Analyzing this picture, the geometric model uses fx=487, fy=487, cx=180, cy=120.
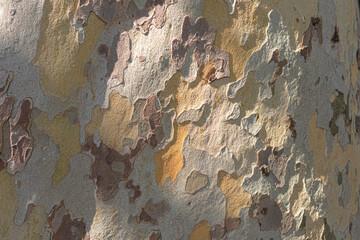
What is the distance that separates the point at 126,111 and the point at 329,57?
1.84ft

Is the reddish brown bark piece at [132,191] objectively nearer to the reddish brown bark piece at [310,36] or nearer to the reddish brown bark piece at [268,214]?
the reddish brown bark piece at [268,214]

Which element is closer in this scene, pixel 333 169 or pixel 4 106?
pixel 4 106

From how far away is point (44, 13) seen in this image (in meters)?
1.17

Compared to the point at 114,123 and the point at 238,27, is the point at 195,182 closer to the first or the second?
the point at 114,123

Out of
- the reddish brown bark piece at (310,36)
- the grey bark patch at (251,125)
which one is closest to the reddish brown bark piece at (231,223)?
the grey bark patch at (251,125)

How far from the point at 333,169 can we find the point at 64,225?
0.71 meters

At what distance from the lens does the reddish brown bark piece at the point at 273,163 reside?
3.97ft

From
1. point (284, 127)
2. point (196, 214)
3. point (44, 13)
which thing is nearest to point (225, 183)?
point (196, 214)

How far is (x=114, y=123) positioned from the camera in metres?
1.19

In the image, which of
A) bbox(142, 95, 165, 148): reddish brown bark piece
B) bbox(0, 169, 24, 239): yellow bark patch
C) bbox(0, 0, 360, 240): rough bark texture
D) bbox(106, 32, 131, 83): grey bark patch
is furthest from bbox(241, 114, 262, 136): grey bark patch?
bbox(0, 169, 24, 239): yellow bark patch

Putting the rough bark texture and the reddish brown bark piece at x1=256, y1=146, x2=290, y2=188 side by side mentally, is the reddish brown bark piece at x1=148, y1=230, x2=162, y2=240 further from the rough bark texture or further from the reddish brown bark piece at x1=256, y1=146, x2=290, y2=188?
the reddish brown bark piece at x1=256, y1=146, x2=290, y2=188

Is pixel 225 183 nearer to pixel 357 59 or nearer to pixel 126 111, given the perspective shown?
pixel 126 111

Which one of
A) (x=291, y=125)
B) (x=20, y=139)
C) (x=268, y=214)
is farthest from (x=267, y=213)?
(x=20, y=139)

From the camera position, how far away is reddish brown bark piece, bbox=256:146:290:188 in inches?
47.6
